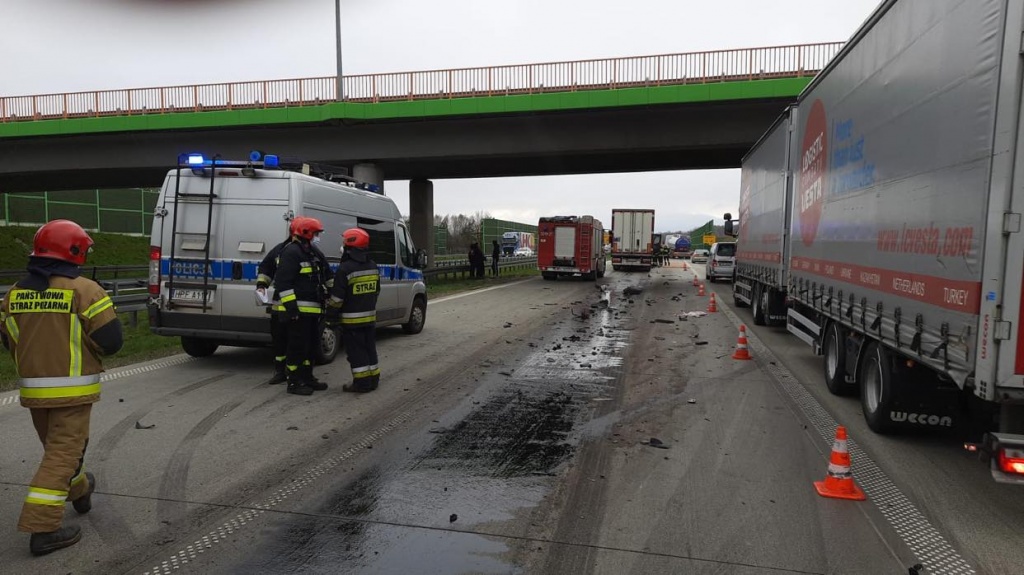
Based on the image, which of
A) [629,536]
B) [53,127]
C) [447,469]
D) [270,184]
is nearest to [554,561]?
[629,536]

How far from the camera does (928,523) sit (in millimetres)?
3861

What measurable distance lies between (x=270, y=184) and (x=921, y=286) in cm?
686

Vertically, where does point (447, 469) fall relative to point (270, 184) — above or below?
below

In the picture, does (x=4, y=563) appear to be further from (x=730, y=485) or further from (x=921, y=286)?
(x=921, y=286)

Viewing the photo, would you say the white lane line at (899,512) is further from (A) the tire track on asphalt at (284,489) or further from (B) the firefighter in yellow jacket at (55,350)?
(B) the firefighter in yellow jacket at (55,350)

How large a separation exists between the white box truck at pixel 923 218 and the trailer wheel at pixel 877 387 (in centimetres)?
2

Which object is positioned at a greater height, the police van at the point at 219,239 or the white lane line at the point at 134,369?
the police van at the point at 219,239

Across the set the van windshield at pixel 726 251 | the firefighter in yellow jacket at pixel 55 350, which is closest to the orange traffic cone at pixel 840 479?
the firefighter in yellow jacket at pixel 55 350

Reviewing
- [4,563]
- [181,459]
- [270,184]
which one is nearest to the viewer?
[4,563]

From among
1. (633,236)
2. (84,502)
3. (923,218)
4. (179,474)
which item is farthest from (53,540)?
(633,236)

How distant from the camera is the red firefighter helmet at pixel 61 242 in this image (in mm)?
3332

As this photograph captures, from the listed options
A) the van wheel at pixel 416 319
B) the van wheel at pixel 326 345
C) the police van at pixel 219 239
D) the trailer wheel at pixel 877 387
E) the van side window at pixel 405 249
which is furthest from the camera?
the van wheel at pixel 416 319

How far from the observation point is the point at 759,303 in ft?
43.5

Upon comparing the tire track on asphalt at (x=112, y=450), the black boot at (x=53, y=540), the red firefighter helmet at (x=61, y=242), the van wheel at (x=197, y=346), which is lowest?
the tire track on asphalt at (x=112, y=450)
